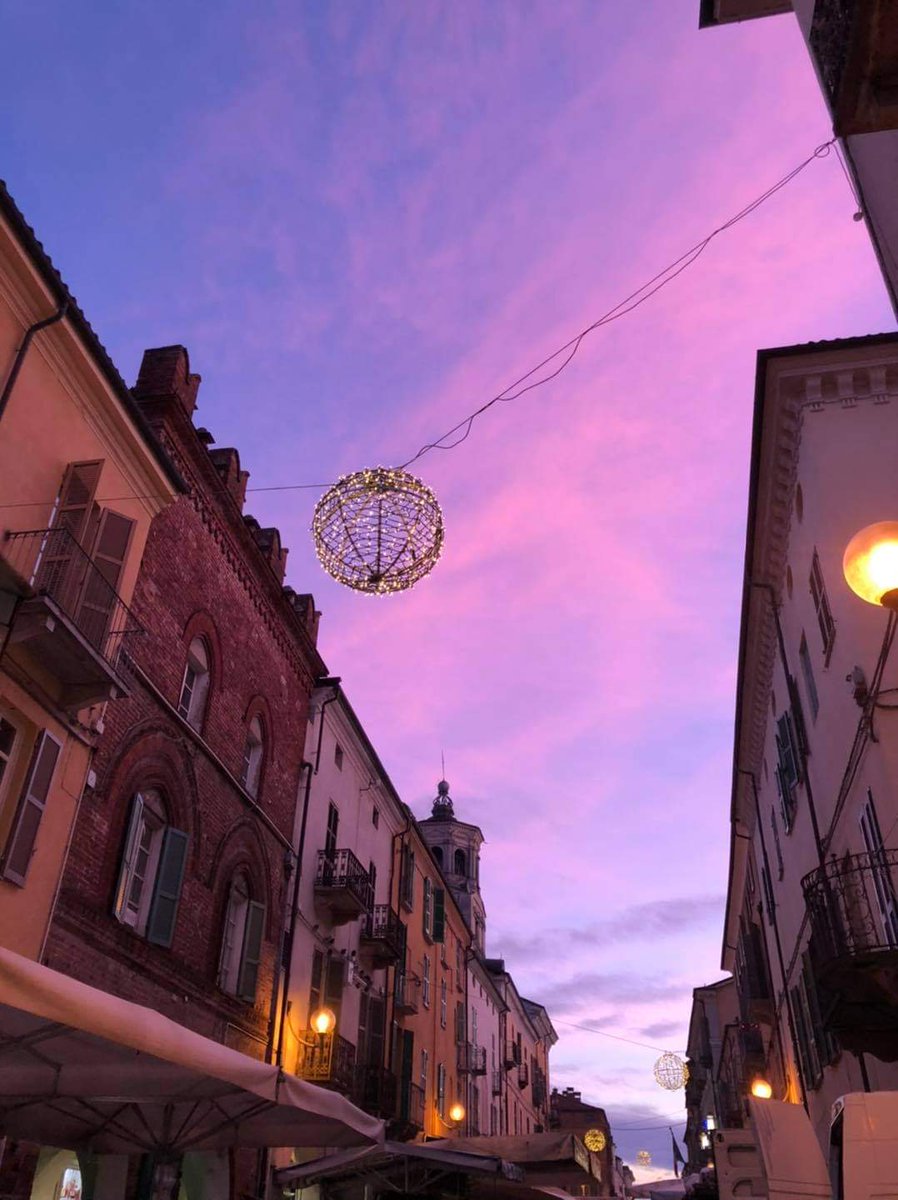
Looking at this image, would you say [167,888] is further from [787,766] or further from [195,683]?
[787,766]

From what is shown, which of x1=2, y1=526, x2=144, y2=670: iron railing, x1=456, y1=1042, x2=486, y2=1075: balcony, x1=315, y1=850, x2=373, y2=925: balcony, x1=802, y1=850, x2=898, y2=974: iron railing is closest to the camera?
x1=802, y1=850, x2=898, y2=974: iron railing

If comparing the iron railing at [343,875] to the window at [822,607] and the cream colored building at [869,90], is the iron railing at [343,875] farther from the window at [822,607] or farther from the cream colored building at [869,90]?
the cream colored building at [869,90]

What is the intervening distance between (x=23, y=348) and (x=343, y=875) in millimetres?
14180

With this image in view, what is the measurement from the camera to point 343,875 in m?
21.2

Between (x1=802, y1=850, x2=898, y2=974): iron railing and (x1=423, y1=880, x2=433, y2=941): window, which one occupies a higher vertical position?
(x1=423, y1=880, x2=433, y2=941): window

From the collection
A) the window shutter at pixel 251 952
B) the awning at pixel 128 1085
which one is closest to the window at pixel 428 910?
the window shutter at pixel 251 952

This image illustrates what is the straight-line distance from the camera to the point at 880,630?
11.1 m

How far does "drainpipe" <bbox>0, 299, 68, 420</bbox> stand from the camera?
10.6 m

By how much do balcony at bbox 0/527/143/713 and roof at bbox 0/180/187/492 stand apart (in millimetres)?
2399

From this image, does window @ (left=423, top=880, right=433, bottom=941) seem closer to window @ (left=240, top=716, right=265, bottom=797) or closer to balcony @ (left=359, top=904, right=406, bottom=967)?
balcony @ (left=359, top=904, right=406, bottom=967)

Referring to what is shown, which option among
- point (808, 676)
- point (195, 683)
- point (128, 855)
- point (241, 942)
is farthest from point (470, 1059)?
point (128, 855)

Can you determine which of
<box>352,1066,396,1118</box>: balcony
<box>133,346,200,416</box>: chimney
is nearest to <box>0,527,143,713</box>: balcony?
<box>133,346,200,416</box>: chimney

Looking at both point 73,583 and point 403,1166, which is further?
point 403,1166

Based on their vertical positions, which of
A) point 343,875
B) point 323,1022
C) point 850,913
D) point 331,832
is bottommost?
point 850,913
